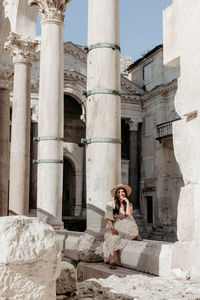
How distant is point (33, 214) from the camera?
2266 centimetres

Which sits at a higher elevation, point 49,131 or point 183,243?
point 49,131

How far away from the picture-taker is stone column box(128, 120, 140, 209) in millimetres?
28375

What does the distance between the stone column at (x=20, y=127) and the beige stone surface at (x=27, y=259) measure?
9.07 m

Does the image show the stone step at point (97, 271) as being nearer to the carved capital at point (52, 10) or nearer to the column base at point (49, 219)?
the column base at point (49, 219)

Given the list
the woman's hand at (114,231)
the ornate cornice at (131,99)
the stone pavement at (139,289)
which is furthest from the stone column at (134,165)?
the stone pavement at (139,289)

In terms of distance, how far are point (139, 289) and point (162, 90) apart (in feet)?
79.2

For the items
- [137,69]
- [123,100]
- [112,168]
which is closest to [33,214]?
[123,100]

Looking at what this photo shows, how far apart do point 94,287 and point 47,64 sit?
7104mm

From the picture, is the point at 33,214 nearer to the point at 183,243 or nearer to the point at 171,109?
the point at 171,109

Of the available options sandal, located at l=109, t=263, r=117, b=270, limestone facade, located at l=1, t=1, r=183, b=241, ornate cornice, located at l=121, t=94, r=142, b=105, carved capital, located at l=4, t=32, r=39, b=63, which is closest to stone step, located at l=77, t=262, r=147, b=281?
sandal, located at l=109, t=263, r=117, b=270

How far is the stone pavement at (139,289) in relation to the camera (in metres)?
3.32

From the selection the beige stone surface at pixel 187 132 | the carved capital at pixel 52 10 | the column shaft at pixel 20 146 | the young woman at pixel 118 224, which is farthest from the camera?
the column shaft at pixel 20 146

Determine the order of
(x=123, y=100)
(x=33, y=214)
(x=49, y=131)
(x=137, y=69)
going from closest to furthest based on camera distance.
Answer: (x=49, y=131) < (x=33, y=214) < (x=123, y=100) < (x=137, y=69)

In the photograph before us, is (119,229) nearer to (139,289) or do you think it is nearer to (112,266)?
(112,266)
